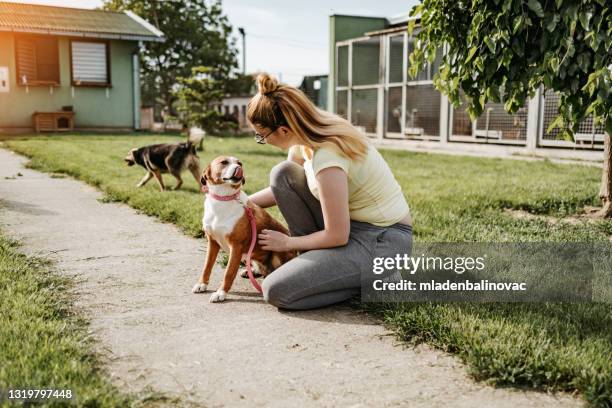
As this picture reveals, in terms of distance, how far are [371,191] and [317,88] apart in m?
17.3

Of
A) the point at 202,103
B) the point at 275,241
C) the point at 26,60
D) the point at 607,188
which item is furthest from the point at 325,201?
the point at 26,60

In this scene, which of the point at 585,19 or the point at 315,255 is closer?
the point at 315,255

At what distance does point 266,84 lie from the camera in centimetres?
296

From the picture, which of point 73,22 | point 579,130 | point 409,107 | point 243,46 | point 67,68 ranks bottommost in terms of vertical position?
point 579,130

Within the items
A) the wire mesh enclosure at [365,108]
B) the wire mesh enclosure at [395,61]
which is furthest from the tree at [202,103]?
the wire mesh enclosure at [395,61]

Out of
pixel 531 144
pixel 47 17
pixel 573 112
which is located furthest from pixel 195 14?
pixel 573 112

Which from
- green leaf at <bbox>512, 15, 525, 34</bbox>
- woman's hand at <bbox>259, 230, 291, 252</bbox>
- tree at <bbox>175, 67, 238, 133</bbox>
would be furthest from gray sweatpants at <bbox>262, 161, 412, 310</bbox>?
tree at <bbox>175, 67, 238, 133</bbox>

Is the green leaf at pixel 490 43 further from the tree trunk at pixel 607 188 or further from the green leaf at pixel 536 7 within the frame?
the tree trunk at pixel 607 188

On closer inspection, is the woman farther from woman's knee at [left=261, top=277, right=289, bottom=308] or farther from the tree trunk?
the tree trunk

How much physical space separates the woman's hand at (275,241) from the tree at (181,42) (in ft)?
112

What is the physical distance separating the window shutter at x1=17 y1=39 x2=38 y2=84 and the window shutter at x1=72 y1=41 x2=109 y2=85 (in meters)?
1.15

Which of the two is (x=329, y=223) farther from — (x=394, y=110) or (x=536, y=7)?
(x=394, y=110)

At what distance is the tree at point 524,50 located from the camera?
3.79m

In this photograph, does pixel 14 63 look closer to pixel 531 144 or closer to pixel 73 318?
pixel 531 144
